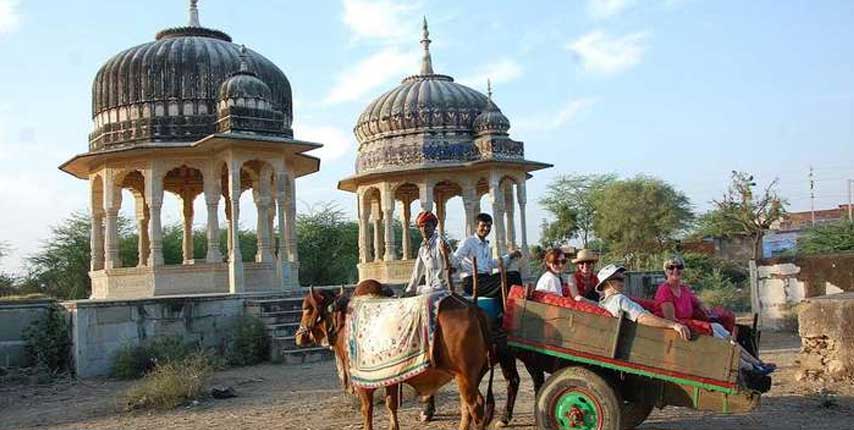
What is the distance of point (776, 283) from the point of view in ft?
Result: 50.9

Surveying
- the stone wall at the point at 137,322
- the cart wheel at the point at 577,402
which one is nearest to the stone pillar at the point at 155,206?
the stone wall at the point at 137,322

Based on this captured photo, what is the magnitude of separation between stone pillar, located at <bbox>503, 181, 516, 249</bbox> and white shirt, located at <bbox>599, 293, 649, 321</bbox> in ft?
58.6

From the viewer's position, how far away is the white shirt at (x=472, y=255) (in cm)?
712

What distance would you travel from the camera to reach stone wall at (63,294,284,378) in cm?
1212

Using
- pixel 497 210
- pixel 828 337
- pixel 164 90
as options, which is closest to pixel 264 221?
pixel 164 90

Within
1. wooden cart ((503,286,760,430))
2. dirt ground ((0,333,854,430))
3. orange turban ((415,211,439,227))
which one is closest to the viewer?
wooden cart ((503,286,760,430))

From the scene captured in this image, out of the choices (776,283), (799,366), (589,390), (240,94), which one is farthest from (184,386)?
(776,283)

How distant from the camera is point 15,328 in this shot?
1243 cm

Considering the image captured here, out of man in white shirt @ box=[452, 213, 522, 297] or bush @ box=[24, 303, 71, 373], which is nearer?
man in white shirt @ box=[452, 213, 522, 297]

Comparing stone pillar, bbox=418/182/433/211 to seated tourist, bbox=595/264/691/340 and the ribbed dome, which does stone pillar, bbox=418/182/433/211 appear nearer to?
the ribbed dome

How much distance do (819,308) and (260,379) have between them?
22.9 ft

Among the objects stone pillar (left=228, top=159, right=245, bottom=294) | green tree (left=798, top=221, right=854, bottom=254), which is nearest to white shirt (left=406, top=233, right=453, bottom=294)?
stone pillar (left=228, top=159, right=245, bottom=294)

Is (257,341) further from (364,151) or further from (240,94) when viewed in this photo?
(364,151)

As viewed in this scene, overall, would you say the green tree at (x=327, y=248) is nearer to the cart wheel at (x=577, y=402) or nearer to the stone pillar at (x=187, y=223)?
the stone pillar at (x=187, y=223)
